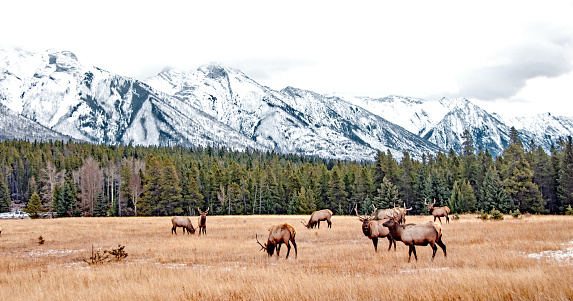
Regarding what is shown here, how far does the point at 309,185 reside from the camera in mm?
86812

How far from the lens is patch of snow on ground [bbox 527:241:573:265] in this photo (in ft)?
43.8

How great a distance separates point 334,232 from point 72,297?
64.8ft

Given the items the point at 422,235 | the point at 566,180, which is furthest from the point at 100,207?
the point at 566,180

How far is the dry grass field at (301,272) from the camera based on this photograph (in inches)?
360

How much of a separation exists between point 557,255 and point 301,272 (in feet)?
32.0

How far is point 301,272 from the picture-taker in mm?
12406

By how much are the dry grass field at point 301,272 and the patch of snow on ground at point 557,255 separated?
3 centimetres

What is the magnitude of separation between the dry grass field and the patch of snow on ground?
3cm

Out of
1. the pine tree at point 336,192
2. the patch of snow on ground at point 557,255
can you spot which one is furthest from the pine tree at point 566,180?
the patch of snow on ground at point 557,255

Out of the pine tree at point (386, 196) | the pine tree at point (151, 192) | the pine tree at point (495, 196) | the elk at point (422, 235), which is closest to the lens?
the elk at point (422, 235)

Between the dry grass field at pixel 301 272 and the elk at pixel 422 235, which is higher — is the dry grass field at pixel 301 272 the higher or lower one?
the lower one

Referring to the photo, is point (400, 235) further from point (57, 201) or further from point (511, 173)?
point (57, 201)

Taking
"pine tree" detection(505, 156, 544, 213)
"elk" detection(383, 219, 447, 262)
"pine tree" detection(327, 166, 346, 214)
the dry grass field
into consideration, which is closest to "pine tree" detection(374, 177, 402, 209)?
"pine tree" detection(327, 166, 346, 214)

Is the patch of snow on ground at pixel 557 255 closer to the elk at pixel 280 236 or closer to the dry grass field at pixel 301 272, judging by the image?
the dry grass field at pixel 301 272
